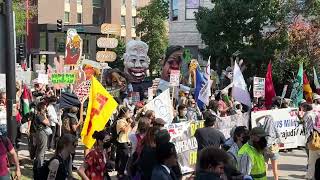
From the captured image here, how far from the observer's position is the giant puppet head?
29.8 m

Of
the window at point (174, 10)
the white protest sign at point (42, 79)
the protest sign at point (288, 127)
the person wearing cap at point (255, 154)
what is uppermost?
the window at point (174, 10)

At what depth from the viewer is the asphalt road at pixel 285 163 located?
39.7 ft

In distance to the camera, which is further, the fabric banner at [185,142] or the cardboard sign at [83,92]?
the cardboard sign at [83,92]

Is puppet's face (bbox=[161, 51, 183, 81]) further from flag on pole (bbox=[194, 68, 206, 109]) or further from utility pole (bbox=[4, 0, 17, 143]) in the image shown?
utility pole (bbox=[4, 0, 17, 143])

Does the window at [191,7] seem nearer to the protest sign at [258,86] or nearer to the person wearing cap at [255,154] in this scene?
the protest sign at [258,86]

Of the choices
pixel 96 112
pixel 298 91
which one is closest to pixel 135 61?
→ pixel 298 91

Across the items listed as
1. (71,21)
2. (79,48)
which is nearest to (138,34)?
(71,21)

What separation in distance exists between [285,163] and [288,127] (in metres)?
2.00

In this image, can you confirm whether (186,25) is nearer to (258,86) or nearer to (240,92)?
(258,86)

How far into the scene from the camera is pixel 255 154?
6883 mm

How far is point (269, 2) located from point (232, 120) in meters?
17.6

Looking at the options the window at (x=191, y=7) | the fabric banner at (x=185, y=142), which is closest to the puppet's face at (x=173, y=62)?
the window at (x=191, y=7)

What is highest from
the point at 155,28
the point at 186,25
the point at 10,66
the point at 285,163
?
the point at 186,25

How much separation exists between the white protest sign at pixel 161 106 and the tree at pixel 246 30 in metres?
18.4
